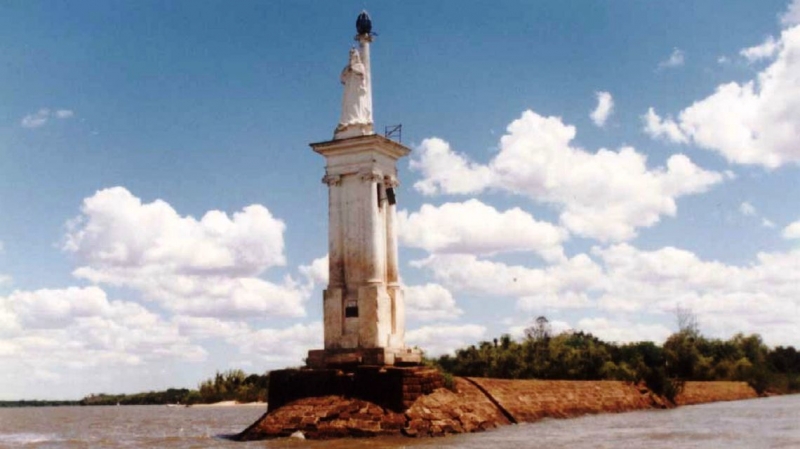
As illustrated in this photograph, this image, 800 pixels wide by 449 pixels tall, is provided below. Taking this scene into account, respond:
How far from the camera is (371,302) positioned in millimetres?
25406

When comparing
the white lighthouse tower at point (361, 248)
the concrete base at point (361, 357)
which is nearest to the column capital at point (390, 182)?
the white lighthouse tower at point (361, 248)

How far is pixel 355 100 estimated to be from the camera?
89.8 ft

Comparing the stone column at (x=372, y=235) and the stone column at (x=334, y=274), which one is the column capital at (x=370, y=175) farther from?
the stone column at (x=334, y=274)

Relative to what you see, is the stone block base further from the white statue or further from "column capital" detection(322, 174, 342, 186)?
the white statue

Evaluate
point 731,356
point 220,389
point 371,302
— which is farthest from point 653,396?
point 220,389

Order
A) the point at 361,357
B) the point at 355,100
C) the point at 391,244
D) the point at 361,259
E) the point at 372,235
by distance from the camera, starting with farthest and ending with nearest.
Answer: the point at 355,100, the point at 391,244, the point at 361,259, the point at 372,235, the point at 361,357

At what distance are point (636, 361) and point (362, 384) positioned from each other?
119 ft

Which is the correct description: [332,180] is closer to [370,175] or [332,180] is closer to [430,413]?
[370,175]

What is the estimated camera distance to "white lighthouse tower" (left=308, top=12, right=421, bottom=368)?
25.4 m

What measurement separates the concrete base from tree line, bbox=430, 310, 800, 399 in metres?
2.31

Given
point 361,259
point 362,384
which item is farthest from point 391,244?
point 362,384

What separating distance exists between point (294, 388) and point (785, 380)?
67018mm

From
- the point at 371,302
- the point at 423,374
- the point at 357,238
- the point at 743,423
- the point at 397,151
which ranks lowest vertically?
the point at 743,423

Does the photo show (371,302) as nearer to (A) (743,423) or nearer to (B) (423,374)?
(B) (423,374)
